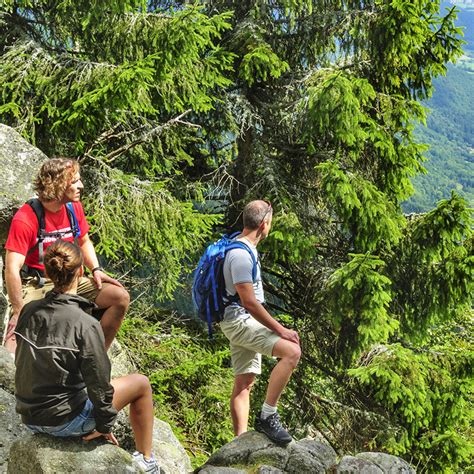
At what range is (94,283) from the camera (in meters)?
5.23

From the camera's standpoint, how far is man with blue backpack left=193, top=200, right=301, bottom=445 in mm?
5320

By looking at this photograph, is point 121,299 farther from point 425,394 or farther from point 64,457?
point 425,394

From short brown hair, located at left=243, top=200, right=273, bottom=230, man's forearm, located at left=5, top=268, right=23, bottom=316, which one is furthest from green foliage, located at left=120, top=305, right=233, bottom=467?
man's forearm, located at left=5, top=268, right=23, bottom=316

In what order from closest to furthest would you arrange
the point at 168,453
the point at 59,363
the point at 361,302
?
the point at 59,363 → the point at 168,453 → the point at 361,302

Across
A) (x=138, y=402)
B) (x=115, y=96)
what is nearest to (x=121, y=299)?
(x=138, y=402)

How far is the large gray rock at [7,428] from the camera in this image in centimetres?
480

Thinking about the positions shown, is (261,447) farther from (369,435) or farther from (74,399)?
(369,435)

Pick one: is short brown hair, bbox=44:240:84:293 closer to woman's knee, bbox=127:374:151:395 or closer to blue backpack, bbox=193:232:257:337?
woman's knee, bbox=127:374:151:395

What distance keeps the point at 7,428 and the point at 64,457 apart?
95 cm

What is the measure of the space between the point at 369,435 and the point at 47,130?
23.3 feet

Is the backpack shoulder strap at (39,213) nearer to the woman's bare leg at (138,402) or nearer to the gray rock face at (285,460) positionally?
the woman's bare leg at (138,402)

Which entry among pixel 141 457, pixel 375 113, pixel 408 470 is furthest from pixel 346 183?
pixel 141 457

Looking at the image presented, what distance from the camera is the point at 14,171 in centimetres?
751

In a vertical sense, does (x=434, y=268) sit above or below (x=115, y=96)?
below
